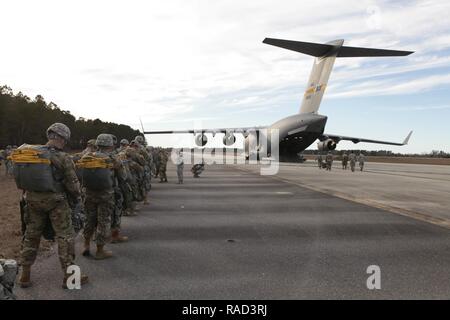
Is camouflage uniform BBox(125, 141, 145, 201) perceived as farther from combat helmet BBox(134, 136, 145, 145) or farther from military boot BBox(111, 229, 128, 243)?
military boot BBox(111, 229, 128, 243)

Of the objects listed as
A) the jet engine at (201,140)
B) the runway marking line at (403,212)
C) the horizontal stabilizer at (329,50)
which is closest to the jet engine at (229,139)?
the jet engine at (201,140)

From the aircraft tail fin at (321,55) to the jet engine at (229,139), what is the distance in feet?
29.4

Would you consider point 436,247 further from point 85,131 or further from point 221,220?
point 85,131

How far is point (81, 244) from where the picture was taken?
7250 millimetres

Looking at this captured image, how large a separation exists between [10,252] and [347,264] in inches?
233

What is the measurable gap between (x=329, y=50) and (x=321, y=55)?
92 centimetres

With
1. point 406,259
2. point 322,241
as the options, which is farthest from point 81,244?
point 406,259

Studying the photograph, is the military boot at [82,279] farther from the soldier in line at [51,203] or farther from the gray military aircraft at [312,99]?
the gray military aircraft at [312,99]

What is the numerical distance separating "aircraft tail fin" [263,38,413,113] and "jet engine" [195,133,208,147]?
1101cm

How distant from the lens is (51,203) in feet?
16.6

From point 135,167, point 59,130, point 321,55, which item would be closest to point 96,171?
point 59,130

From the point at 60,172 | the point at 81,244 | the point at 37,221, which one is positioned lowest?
the point at 81,244

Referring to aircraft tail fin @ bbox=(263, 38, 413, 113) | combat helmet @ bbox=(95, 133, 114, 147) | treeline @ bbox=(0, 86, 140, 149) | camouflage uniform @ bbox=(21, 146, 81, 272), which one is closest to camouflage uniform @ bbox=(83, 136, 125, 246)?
combat helmet @ bbox=(95, 133, 114, 147)

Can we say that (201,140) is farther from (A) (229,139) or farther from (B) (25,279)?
(B) (25,279)
